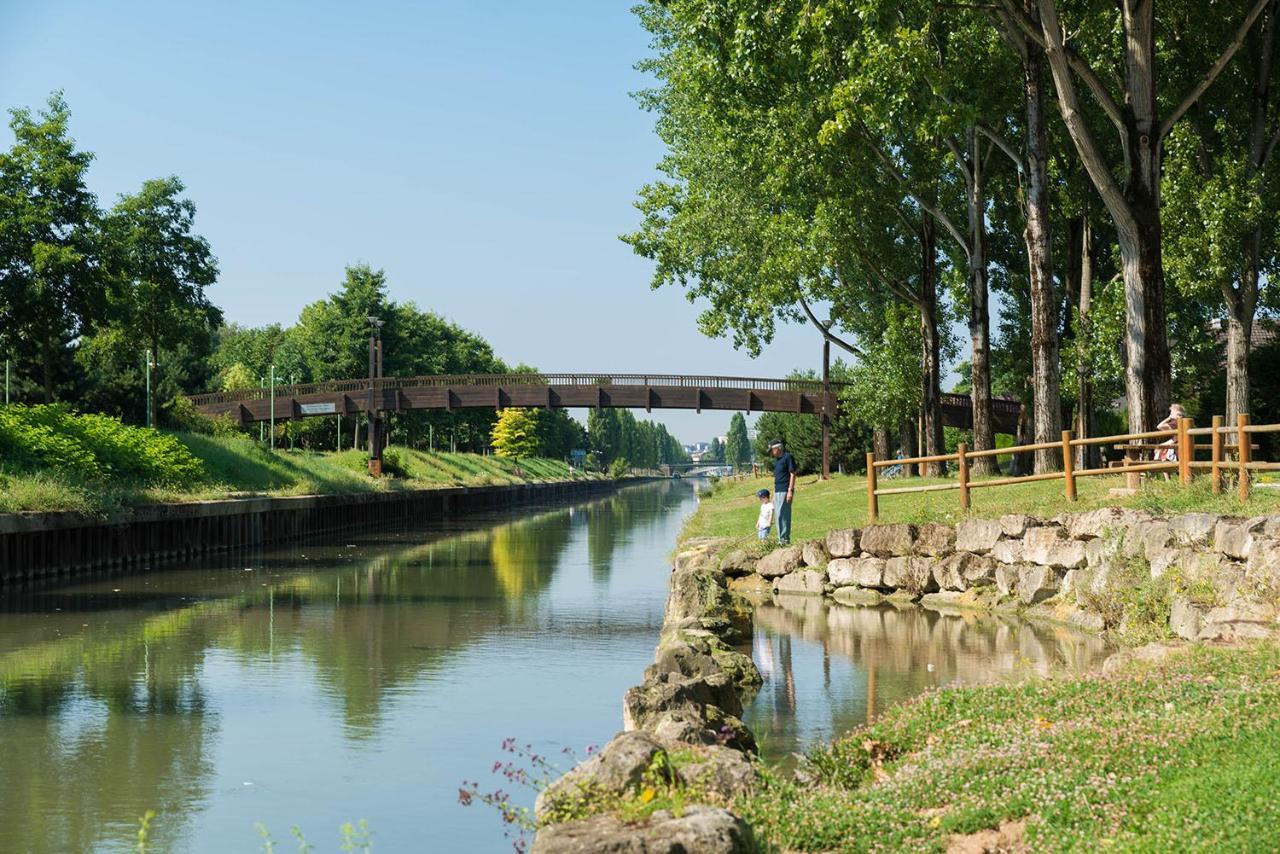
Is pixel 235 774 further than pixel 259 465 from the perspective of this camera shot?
No

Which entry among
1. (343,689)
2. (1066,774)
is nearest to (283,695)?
(343,689)

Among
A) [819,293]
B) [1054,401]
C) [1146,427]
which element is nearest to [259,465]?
[819,293]

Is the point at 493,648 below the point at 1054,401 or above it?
below

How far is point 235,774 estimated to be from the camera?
12406 mm

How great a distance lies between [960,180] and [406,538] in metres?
23.3

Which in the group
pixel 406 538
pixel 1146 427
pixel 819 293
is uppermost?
pixel 819 293

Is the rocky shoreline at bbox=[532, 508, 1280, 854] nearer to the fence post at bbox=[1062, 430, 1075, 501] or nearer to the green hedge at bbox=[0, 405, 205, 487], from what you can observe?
the fence post at bbox=[1062, 430, 1075, 501]

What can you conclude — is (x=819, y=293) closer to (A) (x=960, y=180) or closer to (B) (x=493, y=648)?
(A) (x=960, y=180)

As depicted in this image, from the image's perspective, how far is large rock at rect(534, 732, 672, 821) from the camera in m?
8.10

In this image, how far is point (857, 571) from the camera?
2448cm

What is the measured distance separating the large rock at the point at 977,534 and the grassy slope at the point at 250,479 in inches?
793

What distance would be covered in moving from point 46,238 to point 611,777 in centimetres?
4015

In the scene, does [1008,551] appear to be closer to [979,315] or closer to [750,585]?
[750,585]

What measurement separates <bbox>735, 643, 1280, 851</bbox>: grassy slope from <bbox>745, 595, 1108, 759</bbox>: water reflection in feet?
6.01
